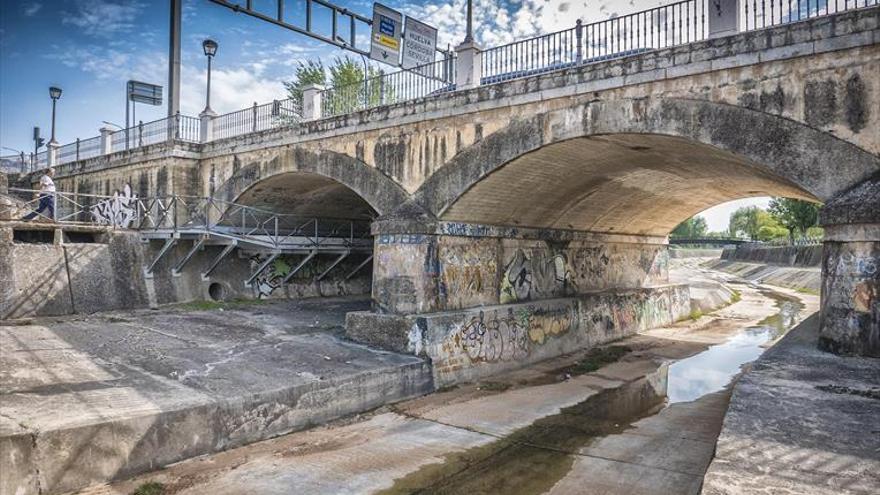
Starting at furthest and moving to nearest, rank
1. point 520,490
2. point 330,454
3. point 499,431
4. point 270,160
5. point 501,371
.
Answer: point 270,160
point 501,371
point 499,431
point 330,454
point 520,490

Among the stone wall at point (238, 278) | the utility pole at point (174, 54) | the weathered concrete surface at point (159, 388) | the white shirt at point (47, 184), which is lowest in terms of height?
the weathered concrete surface at point (159, 388)

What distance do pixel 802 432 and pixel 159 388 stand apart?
7.53 meters

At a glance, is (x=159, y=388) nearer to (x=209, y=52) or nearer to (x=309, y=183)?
(x=309, y=183)

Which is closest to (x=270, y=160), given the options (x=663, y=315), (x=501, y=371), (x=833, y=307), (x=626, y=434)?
(x=501, y=371)

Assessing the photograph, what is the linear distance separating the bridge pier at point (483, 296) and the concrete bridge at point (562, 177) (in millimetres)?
44

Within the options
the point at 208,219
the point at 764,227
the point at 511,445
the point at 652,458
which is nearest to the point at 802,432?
the point at 652,458

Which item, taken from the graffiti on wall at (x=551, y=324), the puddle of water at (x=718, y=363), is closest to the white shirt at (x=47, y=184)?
the graffiti on wall at (x=551, y=324)

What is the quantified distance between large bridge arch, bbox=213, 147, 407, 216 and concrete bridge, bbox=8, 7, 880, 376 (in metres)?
0.06

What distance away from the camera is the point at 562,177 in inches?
480

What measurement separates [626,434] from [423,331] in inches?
156

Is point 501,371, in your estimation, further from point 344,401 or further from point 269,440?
point 269,440

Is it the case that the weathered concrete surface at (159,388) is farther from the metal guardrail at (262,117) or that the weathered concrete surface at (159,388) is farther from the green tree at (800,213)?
the green tree at (800,213)

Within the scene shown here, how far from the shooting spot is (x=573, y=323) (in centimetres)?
1512

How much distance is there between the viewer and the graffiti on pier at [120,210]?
17.9 metres
